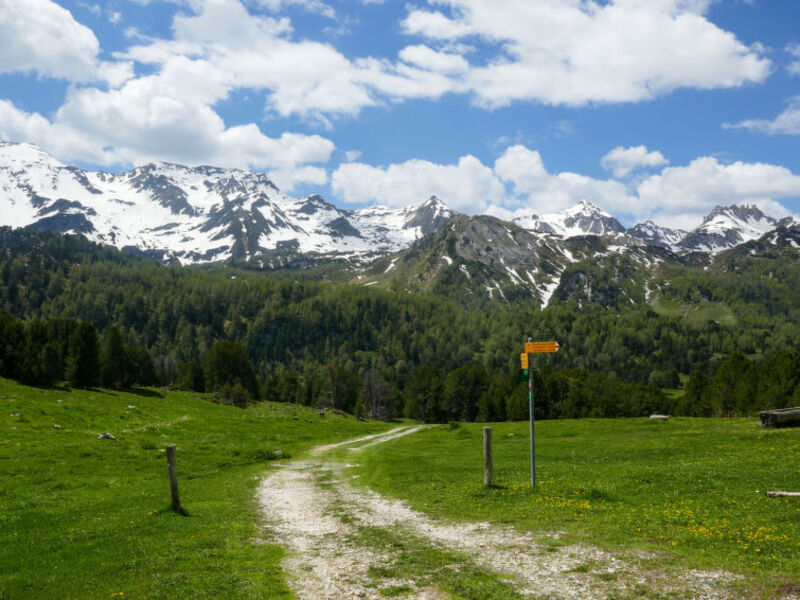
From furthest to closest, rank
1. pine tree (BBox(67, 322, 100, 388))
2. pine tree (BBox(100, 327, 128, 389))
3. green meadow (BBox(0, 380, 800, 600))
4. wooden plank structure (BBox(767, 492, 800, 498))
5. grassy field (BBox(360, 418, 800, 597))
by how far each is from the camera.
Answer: pine tree (BBox(100, 327, 128, 389)) → pine tree (BBox(67, 322, 100, 388)) → wooden plank structure (BBox(767, 492, 800, 498)) → grassy field (BBox(360, 418, 800, 597)) → green meadow (BBox(0, 380, 800, 600))

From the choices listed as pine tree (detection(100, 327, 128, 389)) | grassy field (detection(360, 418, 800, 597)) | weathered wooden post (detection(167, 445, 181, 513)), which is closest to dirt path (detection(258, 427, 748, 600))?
grassy field (detection(360, 418, 800, 597))

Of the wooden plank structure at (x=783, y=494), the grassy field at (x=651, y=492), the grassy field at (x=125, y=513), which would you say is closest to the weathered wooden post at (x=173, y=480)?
the grassy field at (x=125, y=513)

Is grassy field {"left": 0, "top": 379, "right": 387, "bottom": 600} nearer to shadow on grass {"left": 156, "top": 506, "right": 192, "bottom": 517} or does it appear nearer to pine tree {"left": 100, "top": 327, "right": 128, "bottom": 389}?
shadow on grass {"left": 156, "top": 506, "right": 192, "bottom": 517}

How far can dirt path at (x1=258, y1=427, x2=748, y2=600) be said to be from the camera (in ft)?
38.4

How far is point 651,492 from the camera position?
22641 millimetres

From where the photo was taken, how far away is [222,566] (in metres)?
14.6

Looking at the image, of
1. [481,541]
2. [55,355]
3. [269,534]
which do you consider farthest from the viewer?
[55,355]

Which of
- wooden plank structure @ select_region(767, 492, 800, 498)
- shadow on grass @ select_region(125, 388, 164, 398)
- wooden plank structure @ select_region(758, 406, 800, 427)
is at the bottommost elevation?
shadow on grass @ select_region(125, 388, 164, 398)

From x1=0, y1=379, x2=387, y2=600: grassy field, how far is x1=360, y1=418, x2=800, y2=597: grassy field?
887 centimetres

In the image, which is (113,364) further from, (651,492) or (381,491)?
(651,492)

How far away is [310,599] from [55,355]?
89944mm

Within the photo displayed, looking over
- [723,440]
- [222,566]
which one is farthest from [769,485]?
[222,566]

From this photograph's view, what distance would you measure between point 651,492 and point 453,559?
42.9 feet

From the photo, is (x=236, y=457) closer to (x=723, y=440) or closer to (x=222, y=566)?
(x=222, y=566)
